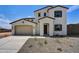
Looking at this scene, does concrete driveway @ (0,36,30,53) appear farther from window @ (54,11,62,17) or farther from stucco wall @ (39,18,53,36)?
window @ (54,11,62,17)

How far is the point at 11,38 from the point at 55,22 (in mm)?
1719

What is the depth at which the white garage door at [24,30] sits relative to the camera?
21.3 feet

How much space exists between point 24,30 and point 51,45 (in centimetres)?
125

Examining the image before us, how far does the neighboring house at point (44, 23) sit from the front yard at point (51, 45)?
0.91 feet

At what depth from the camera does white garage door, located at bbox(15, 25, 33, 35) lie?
6.49m

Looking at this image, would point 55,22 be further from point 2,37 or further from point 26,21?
point 2,37

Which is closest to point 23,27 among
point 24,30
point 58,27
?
point 24,30

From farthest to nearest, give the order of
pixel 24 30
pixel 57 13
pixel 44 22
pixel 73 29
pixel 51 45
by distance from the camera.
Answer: pixel 44 22
pixel 57 13
pixel 24 30
pixel 73 29
pixel 51 45

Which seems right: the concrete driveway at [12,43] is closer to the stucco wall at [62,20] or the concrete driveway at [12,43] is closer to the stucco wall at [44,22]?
the stucco wall at [44,22]

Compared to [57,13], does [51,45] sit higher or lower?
lower

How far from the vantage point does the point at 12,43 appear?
6.13m

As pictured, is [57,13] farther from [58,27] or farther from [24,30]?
[24,30]

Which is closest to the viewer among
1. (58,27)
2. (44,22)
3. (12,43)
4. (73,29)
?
(12,43)

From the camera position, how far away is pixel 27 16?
6297 mm
